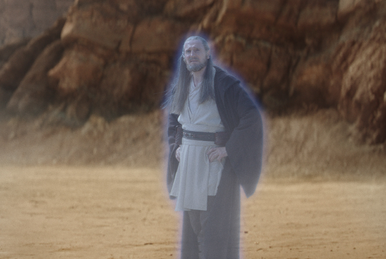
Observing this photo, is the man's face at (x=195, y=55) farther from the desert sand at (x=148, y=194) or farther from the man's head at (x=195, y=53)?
the desert sand at (x=148, y=194)

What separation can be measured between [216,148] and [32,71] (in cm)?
2019

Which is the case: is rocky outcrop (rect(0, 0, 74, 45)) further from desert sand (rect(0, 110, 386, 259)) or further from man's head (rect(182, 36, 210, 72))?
man's head (rect(182, 36, 210, 72))

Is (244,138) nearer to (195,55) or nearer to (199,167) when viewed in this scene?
(199,167)

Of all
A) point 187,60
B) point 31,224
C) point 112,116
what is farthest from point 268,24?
point 187,60

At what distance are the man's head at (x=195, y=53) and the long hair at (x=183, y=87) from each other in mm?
86

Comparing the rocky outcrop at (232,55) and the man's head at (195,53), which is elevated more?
the rocky outcrop at (232,55)

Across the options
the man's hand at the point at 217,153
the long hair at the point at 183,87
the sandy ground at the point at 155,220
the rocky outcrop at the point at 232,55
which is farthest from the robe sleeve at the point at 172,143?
the rocky outcrop at the point at 232,55

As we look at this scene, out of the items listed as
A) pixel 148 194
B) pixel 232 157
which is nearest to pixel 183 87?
pixel 232 157

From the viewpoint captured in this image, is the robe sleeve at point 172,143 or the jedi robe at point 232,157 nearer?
the jedi robe at point 232,157

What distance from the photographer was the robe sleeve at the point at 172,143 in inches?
114

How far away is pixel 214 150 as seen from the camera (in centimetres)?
265

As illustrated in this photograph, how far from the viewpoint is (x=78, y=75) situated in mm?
19469

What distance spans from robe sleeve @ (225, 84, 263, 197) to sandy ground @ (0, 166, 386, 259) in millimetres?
776

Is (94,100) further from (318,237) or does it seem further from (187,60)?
(187,60)
